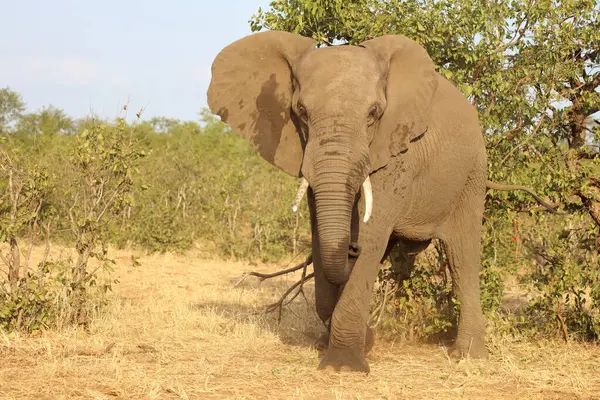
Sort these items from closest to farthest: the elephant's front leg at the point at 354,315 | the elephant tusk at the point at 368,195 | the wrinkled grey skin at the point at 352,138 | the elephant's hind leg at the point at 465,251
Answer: the wrinkled grey skin at the point at 352,138 → the elephant tusk at the point at 368,195 → the elephant's front leg at the point at 354,315 → the elephant's hind leg at the point at 465,251

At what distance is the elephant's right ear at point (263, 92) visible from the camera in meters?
6.86

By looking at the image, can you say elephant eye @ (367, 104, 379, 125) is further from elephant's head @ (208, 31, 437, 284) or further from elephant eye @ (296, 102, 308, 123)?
elephant eye @ (296, 102, 308, 123)

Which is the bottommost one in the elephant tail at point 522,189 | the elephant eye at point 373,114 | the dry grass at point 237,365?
the dry grass at point 237,365

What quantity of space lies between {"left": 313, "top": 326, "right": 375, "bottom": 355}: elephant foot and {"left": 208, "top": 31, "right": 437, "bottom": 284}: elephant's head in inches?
52.4

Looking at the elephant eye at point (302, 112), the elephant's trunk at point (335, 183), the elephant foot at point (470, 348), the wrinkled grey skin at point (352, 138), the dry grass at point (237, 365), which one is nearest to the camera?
the dry grass at point (237, 365)

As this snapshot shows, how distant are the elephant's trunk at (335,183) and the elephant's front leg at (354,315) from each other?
1.65 feet

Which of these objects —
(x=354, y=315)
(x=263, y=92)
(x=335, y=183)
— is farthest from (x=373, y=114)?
(x=354, y=315)

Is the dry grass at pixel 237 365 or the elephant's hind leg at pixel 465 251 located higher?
the elephant's hind leg at pixel 465 251

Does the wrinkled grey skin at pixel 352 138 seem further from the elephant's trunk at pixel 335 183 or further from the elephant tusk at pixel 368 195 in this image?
the elephant tusk at pixel 368 195

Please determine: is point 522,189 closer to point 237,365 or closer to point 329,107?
point 329,107

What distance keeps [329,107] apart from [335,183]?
608 millimetres

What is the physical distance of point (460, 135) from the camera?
25.2ft

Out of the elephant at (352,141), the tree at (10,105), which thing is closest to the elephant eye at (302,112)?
the elephant at (352,141)

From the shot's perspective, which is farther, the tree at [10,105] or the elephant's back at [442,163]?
the tree at [10,105]
